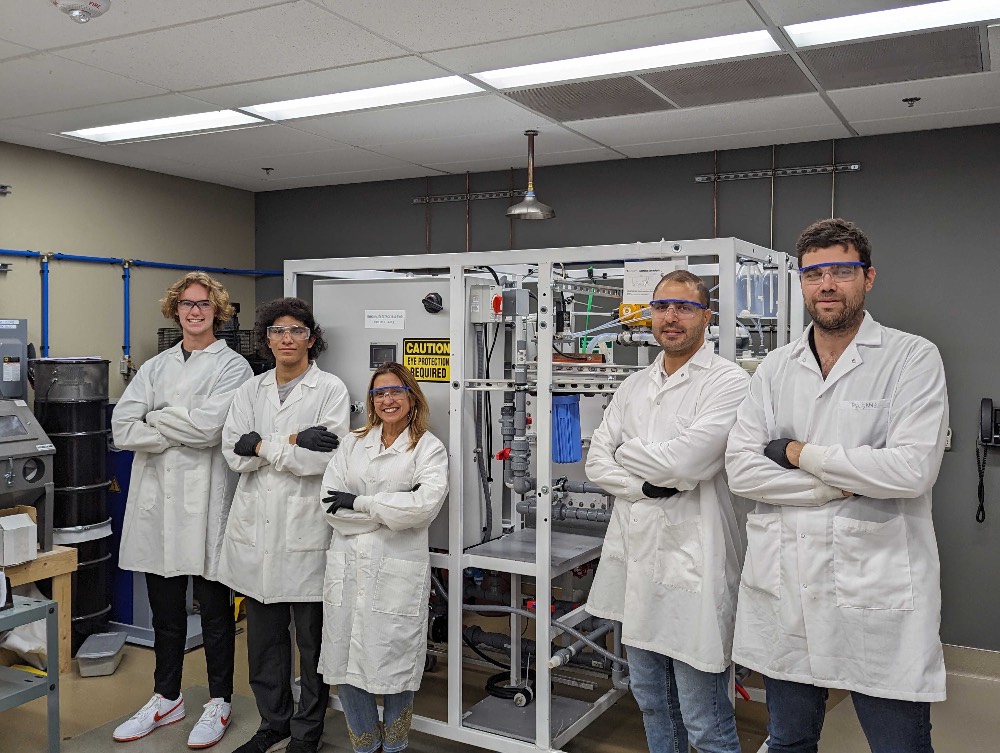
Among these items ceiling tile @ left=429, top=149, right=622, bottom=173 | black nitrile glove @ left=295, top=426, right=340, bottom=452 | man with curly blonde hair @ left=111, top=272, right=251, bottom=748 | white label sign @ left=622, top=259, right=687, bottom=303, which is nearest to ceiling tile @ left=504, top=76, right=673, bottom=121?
ceiling tile @ left=429, top=149, right=622, bottom=173

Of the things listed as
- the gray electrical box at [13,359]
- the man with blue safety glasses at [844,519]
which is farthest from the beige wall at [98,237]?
the man with blue safety glasses at [844,519]

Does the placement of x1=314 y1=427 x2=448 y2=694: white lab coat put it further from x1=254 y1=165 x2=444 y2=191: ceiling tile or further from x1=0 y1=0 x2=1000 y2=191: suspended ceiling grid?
x1=254 y1=165 x2=444 y2=191: ceiling tile

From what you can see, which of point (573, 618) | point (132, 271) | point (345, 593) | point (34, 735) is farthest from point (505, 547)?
point (132, 271)

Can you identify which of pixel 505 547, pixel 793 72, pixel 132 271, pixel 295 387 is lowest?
pixel 505 547

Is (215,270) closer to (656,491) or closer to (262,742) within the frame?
(262,742)

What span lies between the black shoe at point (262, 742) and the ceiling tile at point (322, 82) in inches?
99.5

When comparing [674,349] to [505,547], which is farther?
[505,547]

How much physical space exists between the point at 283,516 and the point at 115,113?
2216 mm

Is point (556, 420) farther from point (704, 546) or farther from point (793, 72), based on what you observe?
point (793, 72)

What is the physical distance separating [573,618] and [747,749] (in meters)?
0.84

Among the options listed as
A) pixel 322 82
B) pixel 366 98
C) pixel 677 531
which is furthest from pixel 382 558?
pixel 366 98

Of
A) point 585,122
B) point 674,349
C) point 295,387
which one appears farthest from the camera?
point 585,122

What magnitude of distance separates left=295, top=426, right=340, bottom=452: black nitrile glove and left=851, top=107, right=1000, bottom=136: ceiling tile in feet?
9.68

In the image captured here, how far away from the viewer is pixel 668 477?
8.16 ft
